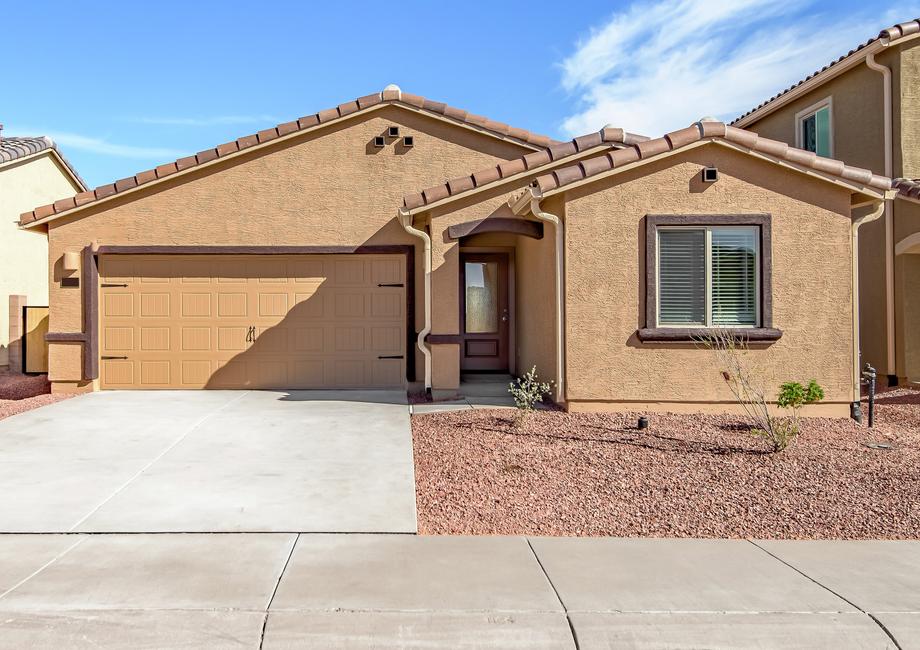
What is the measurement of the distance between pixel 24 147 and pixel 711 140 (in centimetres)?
1632

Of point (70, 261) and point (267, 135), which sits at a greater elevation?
point (267, 135)

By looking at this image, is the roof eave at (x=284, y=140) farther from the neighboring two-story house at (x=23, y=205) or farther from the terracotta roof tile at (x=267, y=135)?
the neighboring two-story house at (x=23, y=205)

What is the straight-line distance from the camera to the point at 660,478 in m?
6.58

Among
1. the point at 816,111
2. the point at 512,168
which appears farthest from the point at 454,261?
the point at 816,111

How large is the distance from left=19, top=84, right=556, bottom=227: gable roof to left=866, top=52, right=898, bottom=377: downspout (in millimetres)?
6273

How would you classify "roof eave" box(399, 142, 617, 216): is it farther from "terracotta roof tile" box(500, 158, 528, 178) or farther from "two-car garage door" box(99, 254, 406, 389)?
"two-car garage door" box(99, 254, 406, 389)

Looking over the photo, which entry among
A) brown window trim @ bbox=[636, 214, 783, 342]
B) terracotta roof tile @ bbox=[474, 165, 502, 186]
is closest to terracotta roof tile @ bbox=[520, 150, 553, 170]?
terracotta roof tile @ bbox=[474, 165, 502, 186]

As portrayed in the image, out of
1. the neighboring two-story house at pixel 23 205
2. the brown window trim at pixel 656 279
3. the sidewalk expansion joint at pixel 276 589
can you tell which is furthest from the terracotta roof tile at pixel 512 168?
the neighboring two-story house at pixel 23 205

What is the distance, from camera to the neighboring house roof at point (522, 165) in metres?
10.6

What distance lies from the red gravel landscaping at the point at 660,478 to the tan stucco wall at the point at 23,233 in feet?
42.7

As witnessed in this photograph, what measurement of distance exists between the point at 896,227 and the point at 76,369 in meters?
14.7

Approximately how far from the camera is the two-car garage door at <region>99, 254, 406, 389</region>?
11.8 m

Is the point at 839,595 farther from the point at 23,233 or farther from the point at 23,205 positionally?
the point at 23,205

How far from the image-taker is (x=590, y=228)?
9328 millimetres
